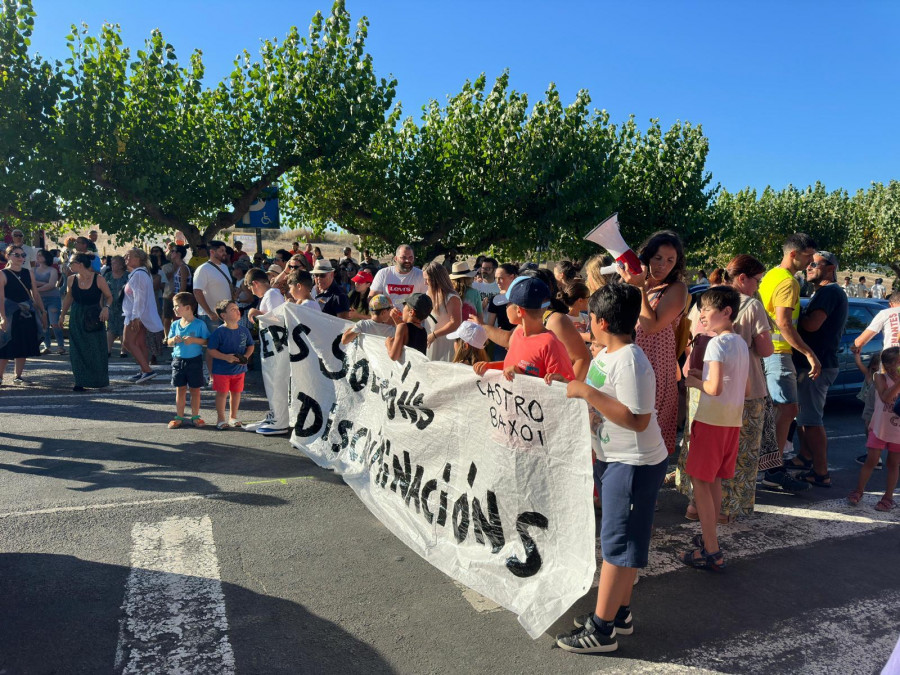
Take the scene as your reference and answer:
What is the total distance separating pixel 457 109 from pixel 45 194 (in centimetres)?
1213

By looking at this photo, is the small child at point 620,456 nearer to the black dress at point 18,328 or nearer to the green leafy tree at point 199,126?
the black dress at point 18,328

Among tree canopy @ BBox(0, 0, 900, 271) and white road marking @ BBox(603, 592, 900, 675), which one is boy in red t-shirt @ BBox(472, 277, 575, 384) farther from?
tree canopy @ BBox(0, 0, 900, 271)

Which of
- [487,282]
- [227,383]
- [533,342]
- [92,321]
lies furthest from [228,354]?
[487,282]

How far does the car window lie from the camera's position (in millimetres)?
8875

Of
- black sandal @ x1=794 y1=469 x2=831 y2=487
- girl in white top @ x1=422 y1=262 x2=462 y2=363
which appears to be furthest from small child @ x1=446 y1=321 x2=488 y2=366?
black sandal @ x1=794 y1=469 x2=831 y2=487

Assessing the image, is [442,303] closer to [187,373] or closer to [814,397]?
[187,373]

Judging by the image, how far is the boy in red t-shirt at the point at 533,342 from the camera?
377 centimetres

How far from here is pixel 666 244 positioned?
4.44 meters

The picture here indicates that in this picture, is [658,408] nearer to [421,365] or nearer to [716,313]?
[716,313]

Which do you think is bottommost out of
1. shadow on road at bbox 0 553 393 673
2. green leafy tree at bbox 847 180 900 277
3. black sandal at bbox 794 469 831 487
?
shadow on road at bbox 0 553 393 673

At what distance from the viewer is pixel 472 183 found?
20484 mm

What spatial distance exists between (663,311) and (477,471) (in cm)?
167

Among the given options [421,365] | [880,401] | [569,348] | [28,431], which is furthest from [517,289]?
[28,431]

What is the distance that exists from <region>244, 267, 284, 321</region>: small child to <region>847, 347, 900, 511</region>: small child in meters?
5.57
